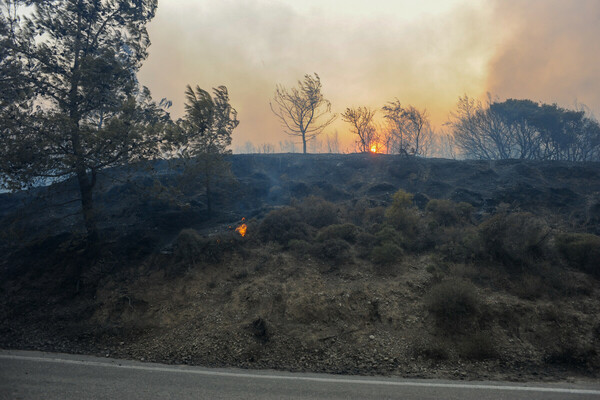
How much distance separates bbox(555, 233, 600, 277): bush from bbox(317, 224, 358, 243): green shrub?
272 inches

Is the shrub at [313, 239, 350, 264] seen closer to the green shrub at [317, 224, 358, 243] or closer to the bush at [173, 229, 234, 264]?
the green shrub at [317, 224, 358, 243]

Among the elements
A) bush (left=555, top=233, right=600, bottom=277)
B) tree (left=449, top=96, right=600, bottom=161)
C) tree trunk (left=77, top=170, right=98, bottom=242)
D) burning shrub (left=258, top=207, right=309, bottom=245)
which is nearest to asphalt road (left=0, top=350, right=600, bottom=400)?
bush (left=555, top=233, right=600, bottom=277)

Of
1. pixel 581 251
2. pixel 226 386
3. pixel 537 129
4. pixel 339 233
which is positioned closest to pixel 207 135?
pixel 339 233

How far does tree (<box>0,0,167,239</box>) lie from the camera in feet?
28.8

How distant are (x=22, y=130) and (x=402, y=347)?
12.6 meters

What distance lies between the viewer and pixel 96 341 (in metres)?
7.22

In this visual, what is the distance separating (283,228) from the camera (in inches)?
484

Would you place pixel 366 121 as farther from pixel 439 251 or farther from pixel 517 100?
pixel 439 251

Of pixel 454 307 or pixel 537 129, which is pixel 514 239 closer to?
pixel 454 307

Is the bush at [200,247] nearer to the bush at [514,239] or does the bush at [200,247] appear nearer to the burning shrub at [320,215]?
the burning shrub at [320,215]

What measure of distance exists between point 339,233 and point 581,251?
312 inches

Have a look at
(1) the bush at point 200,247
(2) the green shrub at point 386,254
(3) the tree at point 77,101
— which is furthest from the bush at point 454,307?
(3) the tree at point 77,101

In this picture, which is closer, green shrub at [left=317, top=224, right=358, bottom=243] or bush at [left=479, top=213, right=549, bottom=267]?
bush at [left=479, top=213, right=549, bottom=267]

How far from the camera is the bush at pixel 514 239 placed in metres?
9.13
